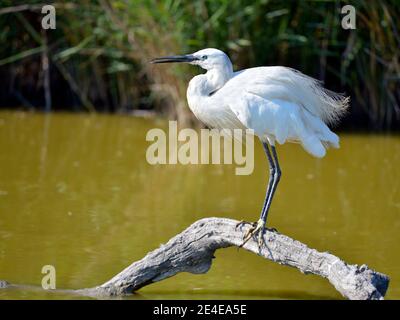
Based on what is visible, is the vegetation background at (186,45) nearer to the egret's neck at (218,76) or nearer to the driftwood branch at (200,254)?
the egret's neck at (218,76)

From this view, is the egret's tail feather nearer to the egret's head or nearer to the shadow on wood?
the egret's head

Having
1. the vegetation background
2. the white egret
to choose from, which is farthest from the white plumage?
the vegetation background

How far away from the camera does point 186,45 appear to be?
30.7 ft

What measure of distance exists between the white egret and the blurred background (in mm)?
909

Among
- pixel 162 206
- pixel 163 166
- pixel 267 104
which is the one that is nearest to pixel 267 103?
pixel 267 104

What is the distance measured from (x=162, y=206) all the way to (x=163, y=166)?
5.25 ft

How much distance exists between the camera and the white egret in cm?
494

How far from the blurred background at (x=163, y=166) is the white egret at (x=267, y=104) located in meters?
0.91

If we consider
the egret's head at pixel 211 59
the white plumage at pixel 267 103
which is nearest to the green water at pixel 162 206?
the white plumage at pixel 267 103

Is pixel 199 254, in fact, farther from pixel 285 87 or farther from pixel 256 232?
pixel 285 87

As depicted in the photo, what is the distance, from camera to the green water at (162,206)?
17.0 ft

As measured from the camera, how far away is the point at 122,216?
21.4 ft
